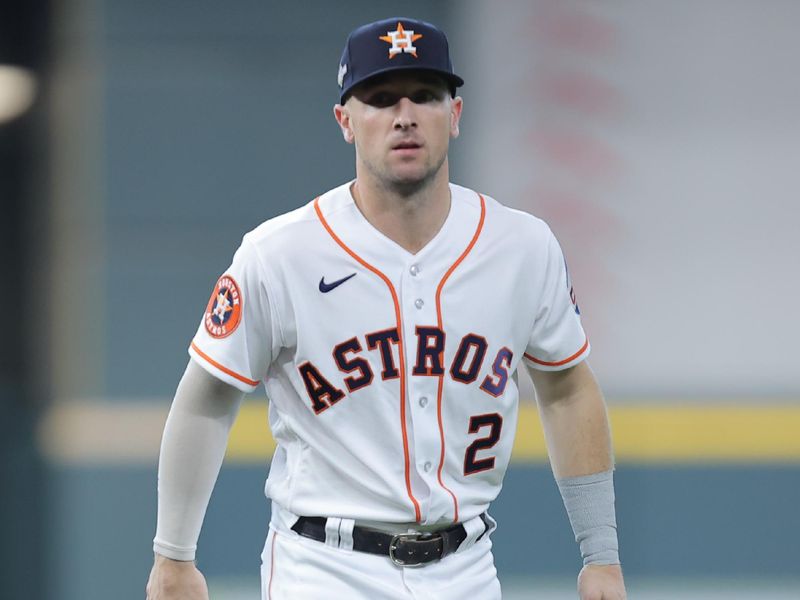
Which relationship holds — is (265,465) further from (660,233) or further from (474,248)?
(474,248)

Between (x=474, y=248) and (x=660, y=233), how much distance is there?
3152mm

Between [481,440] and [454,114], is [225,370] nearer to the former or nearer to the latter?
[481,440]

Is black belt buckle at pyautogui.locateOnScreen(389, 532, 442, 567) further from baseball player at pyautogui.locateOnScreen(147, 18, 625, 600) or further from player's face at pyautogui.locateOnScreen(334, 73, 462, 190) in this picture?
player's face at pyautogui.locateOnScreen(334, 73, 462, 190)

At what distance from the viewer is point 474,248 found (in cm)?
269

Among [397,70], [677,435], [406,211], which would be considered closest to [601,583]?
[406,211]

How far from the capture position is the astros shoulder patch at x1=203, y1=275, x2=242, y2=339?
254cm

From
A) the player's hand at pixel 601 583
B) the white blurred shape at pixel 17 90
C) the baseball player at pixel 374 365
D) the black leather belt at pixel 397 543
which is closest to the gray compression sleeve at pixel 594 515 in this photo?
the player's hand at pixel 601 583

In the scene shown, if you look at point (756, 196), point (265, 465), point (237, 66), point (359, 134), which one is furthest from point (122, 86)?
Result: point (359, 134)

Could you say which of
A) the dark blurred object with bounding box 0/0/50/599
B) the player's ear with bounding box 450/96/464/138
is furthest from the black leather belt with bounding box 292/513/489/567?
the dark blurred object with bounding box 0/0/50/599

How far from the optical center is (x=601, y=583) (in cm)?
273

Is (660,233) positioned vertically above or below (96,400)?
above

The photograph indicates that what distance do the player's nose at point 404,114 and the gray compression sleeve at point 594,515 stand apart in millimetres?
788

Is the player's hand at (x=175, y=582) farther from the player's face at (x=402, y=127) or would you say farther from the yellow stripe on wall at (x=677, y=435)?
the yellow stripe on wall at (x=677, y=435)

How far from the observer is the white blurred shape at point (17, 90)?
5750mm
